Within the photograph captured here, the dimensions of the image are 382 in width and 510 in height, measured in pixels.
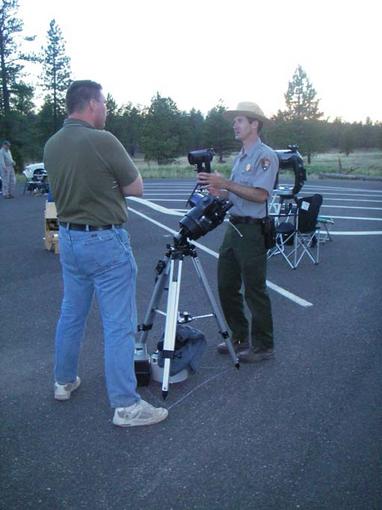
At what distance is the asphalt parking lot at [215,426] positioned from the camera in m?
2.57

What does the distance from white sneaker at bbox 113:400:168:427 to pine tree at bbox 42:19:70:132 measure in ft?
178

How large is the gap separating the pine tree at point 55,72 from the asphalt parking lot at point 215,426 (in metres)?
52.7

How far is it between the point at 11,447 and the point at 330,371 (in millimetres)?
2456

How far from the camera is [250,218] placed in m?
4.00

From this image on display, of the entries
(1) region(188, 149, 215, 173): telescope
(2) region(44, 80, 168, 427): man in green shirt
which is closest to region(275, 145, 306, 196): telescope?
(1) region(188, 149, 215, 173): telescope

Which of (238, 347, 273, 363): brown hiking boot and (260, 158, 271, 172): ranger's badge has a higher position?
(260, 158, 271, 172): ranger's badge

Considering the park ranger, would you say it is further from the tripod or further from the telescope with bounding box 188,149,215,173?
the tripod

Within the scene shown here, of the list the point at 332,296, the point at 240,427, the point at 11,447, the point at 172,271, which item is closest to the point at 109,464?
the point at 11,447

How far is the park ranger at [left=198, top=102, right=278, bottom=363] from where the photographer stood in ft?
12.7

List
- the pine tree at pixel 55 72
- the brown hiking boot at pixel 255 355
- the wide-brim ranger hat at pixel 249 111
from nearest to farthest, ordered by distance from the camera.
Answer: the wide-brim ranger hat at pixel 249 111 → the brown hiking boot at pixel 255 355 → the pine tree at pixel 55 72

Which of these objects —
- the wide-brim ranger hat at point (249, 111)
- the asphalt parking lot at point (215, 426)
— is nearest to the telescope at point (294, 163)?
the asphalt parking lot at point (215, 426)

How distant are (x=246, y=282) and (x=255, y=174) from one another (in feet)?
2.93

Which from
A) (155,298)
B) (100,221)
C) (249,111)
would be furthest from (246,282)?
(100,221)

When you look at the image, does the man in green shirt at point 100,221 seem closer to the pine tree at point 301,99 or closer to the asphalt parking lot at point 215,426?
the asphalt parking lot at point 215,426
